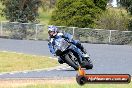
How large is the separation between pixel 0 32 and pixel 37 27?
5.21m

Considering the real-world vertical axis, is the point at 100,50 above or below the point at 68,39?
below

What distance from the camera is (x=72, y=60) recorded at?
3.03 metres

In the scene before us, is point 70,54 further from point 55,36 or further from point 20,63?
point 20,63

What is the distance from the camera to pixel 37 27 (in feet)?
155

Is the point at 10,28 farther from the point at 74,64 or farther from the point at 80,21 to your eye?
the point at 74,64

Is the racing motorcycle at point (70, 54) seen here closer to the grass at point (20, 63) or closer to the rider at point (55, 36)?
the rider at point (55, 36)

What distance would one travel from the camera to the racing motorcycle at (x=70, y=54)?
9.63 ft

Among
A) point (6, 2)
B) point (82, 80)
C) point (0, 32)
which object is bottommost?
point (0, 32)

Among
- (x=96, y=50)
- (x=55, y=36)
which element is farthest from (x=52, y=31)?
(x=96, y=50)

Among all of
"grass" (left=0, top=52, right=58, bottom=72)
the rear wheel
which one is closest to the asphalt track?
"grass" (left=0, top=52, right=58, bottom=72)

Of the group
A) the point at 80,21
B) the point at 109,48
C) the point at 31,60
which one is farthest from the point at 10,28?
the point at 31,60

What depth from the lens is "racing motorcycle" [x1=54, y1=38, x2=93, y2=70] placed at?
2936mm

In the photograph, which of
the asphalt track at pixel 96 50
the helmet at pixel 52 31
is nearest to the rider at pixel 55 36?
the helmet at pixel 52 31

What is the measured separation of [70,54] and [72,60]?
4 cm
